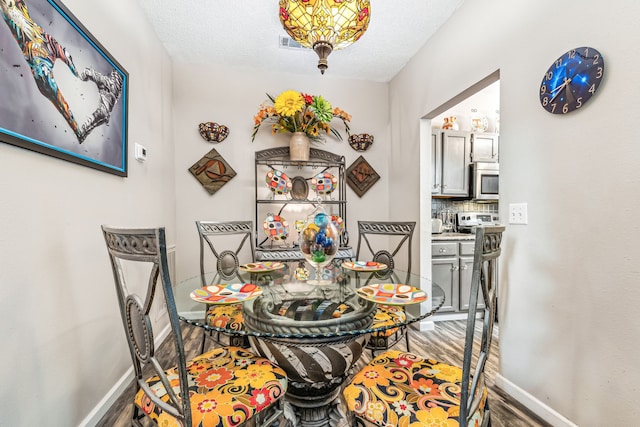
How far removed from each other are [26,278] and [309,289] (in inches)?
45.7

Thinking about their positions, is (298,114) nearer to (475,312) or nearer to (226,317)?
(226,317)

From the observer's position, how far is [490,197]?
3.42 m

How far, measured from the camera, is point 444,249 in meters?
3.02

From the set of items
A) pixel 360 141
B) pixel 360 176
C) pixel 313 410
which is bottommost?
pixel 313 410

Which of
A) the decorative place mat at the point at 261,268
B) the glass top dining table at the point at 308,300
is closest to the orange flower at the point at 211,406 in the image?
the glass top dining table at the point at 308,300

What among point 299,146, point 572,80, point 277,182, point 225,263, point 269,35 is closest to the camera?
point 572,80

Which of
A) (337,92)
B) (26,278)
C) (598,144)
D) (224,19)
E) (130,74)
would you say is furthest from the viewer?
(337,92)

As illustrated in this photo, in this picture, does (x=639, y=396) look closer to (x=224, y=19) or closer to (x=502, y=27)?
(x=502, y=27)

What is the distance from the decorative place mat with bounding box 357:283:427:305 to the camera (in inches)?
47.1

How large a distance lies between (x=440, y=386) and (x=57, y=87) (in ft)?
6.58

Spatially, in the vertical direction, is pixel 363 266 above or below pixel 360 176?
below

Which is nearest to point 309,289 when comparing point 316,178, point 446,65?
point 316,178

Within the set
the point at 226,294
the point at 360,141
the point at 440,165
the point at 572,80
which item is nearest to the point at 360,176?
the point at 360,141

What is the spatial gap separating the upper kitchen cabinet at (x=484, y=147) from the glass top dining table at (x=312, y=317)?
2.36 metres
